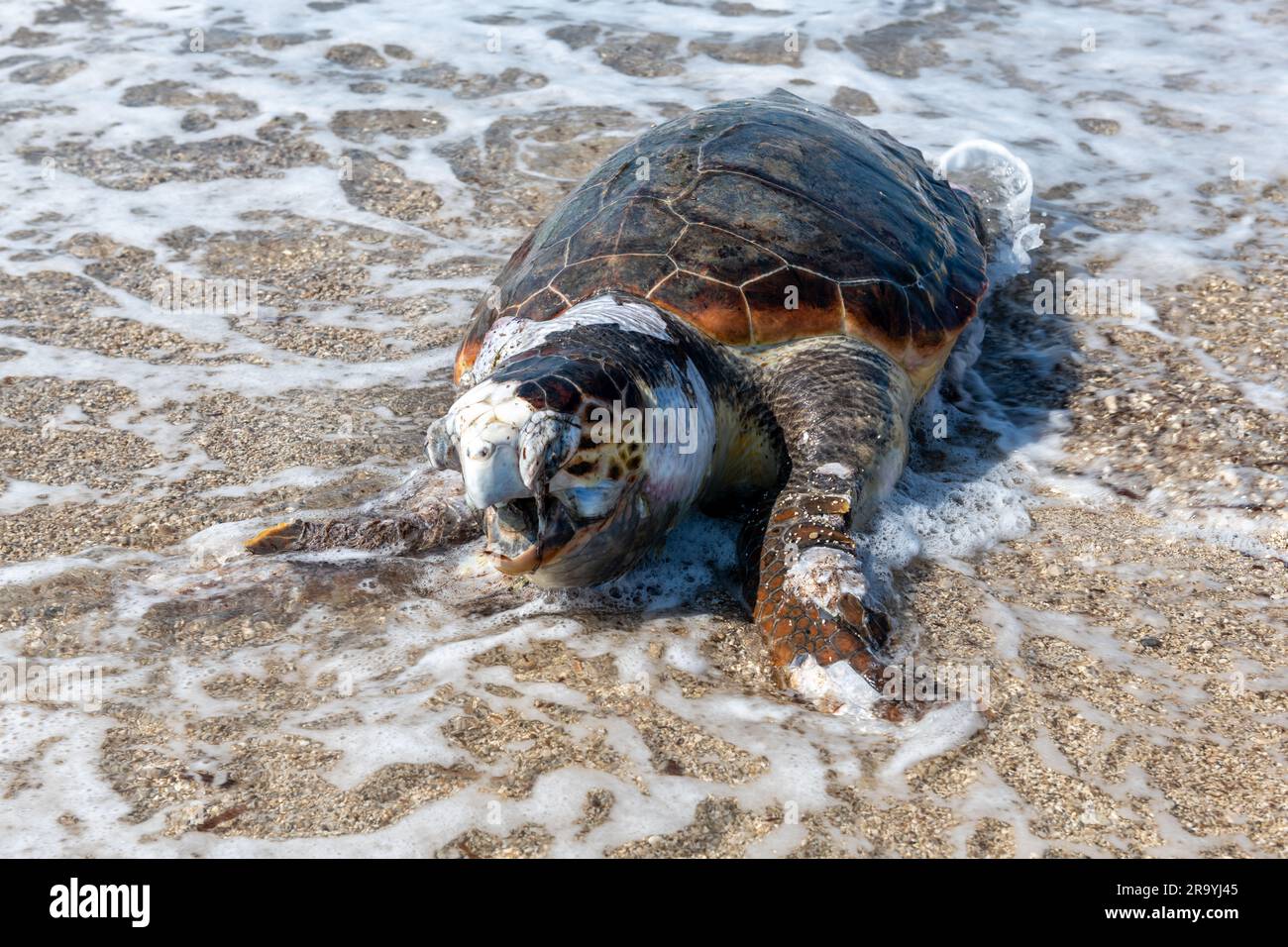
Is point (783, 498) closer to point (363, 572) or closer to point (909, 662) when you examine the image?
point (909, 662)

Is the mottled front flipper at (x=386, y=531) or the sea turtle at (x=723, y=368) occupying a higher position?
the sea turtle at (x=723, y=368)

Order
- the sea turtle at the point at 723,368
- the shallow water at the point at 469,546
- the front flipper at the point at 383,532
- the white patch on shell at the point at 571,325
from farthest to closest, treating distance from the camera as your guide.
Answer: the front flipper at the point at 383,532, the white patch on shell at the point at 571,325, the sea turtle at the point at 723,368, the shallow water at the point at 469,546

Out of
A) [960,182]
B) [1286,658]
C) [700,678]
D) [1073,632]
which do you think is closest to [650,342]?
[700,678]

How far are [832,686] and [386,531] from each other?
4.64 feet

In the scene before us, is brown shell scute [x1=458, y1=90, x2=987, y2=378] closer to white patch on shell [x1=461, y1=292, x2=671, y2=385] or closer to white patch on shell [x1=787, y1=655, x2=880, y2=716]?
white patch on shell [x1=461, y1=292, x2=671, y2=385]

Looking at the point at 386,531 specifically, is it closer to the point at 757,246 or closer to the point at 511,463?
the point at 511,463

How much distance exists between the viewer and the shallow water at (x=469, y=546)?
2428 mm

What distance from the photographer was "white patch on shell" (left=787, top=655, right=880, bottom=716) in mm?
2730

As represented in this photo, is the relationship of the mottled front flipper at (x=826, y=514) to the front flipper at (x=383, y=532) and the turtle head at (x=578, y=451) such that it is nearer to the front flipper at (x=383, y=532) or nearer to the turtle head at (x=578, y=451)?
the turtle head at (x=578, y=451)

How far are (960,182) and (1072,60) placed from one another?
2789mm

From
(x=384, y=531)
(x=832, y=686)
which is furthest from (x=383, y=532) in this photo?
(x=832, y=686)

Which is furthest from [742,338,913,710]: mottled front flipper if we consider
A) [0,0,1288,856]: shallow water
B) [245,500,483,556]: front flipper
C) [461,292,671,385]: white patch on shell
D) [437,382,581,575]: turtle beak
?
[245,500,483,556]: front flipper

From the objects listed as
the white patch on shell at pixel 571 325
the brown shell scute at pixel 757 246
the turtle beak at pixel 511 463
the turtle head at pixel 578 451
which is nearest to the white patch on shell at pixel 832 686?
the turtle head at pixel 578 451

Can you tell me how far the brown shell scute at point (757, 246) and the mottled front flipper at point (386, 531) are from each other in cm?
64
